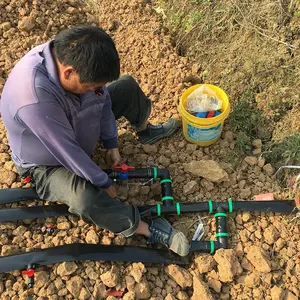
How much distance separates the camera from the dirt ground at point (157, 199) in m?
2.15

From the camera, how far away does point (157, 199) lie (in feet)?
8.66

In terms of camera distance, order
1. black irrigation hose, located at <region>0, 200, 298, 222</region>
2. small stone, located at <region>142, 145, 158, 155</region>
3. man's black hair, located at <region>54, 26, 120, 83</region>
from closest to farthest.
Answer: man's black hair, located at <region>54, 26, 120, 83</region> < black irrigation hose, located at <region>0, 200, 298, 222</region> < small stone, located at <region>142, 145, 158, 155</region>

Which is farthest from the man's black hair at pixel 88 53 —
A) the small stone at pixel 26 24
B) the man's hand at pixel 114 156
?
the small stone at pixel 26 24

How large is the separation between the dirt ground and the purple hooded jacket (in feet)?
1.46

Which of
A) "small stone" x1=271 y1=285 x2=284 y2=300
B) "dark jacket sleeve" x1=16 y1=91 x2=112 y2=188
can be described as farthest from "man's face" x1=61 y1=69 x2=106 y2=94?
"small stone" x1=271 y1=285 x2=284 y2=300

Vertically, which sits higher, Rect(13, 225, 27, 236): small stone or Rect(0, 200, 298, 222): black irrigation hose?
Rect(0, 200, 298, 222): black irrigation hose

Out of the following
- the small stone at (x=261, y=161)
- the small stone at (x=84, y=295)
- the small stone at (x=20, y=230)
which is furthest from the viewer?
the small stone at (x=261, y=161)

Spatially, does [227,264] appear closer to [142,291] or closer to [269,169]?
[142,291]

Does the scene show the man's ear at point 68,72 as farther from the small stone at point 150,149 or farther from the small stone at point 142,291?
the small stone at point 142,291

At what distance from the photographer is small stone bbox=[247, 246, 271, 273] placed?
7.25ft

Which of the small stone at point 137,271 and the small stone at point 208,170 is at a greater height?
the small stone at point 208,170

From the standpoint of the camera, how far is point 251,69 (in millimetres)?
2951

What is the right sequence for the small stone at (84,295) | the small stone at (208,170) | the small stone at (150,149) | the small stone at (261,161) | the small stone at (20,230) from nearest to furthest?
the small stone at (84,295) → the small stone at (20,230) → the small stone at (208,170) → the small stone at (261,161) → the small stone at (150,149)

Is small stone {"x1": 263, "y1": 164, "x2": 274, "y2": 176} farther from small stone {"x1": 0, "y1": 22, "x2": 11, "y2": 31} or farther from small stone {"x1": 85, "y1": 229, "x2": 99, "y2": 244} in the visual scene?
small stone {"x1": 0, "y1": 22, "x2": 11, "y2": 31}
